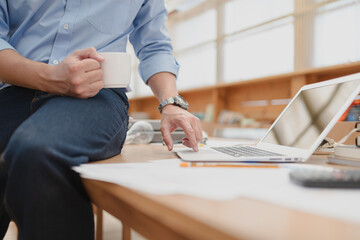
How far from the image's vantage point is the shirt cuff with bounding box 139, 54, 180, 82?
3.00ft

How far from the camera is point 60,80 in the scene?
2.03 ft

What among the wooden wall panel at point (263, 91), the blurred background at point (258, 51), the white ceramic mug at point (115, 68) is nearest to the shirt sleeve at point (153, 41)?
the white ceramic mug at point (115, 68)

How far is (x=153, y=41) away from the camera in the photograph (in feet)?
3.20

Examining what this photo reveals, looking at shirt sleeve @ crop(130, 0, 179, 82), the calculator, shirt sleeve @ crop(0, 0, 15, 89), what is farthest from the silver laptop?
shirt sleeve @ crop(0, 0, 15, 89)

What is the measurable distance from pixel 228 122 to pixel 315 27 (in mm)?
1582

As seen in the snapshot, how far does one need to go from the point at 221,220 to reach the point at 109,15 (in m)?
0.73

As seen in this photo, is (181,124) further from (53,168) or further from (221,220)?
(221,220)

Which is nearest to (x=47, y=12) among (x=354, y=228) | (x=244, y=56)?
(x=354, y=228)

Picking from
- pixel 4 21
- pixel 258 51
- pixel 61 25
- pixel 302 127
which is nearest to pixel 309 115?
pixel 302 127

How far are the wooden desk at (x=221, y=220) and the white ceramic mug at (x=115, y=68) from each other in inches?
13.5

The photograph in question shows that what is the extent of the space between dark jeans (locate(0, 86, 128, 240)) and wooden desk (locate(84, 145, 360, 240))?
0.47ft

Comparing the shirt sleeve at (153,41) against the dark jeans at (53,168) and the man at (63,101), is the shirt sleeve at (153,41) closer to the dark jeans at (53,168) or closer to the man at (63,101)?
the man at (63,101)

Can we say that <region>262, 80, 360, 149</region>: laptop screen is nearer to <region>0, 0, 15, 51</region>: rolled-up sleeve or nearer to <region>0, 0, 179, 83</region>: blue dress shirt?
<region>0, 0, 179, 83</region>: blue dress shirt

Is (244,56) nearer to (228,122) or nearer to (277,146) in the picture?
(228,122)
